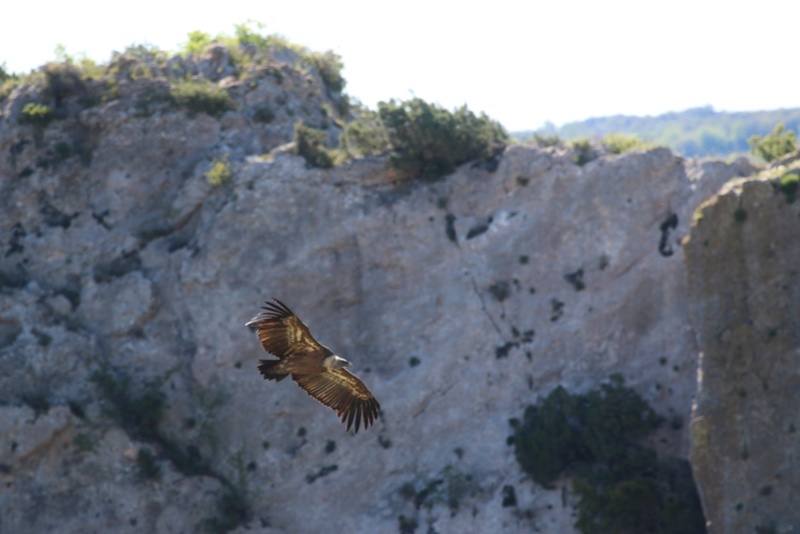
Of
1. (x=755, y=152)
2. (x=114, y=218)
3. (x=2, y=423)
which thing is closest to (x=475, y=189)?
(x=755, y=152)

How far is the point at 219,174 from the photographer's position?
33969 mm

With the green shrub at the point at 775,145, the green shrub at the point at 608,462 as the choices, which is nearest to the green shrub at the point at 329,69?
the green shrub at the point at 775,145

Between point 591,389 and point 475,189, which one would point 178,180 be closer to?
point 475,189

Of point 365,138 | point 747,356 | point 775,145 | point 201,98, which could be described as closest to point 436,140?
point 365,138

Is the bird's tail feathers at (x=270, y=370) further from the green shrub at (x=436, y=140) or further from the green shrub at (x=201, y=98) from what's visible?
the green shrub at (x=201, y=98)

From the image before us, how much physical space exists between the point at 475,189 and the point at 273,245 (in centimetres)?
589

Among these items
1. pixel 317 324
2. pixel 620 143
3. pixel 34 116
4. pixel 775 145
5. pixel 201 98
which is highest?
pixel 34 116

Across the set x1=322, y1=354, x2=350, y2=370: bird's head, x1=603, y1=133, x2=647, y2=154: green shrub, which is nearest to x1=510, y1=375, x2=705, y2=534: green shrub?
x1=603, y1=133, x2=647, y2=154: green shrub

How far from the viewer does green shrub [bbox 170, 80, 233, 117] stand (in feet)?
119

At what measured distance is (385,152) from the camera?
113 ft

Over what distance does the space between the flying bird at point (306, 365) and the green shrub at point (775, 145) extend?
680 inches

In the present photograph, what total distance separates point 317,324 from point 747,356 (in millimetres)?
12481

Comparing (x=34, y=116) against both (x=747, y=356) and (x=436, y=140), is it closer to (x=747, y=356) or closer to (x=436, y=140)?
(x=436, y=140)

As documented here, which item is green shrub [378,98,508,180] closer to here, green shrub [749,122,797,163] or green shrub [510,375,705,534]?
green shrub [749,122,797,163]
